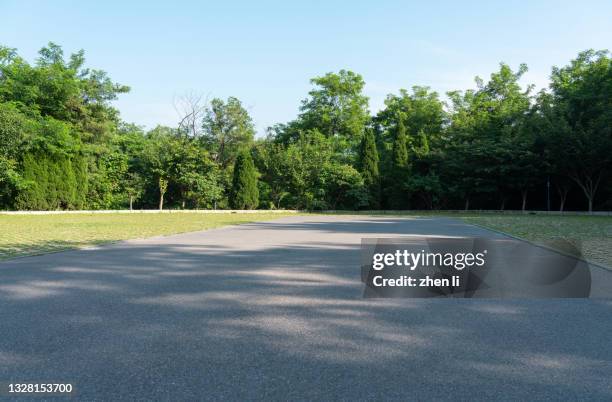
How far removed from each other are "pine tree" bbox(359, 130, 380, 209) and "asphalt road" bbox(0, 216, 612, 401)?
104ft

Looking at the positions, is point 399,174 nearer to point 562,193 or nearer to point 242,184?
point 562,193

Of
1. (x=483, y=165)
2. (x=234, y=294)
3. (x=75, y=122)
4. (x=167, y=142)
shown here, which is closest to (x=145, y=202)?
(x=167, y=142)

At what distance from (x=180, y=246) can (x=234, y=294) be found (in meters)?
5.42

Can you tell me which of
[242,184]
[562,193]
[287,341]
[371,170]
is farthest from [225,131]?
[287,341]

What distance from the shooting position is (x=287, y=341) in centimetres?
343

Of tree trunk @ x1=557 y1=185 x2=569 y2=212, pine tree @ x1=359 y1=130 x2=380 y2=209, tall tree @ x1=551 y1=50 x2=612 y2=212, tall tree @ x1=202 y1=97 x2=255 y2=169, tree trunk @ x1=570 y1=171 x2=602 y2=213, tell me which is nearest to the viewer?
tall tree @ x1=551 y1=50 x2=612 y2=212

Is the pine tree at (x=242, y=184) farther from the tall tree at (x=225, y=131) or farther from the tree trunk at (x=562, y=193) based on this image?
the tree trunk at (x=562, y=193)

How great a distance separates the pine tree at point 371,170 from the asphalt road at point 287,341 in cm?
3182

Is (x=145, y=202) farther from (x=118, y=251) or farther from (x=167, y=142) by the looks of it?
(x=118, y=251)

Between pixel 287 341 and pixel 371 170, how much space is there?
115 ft

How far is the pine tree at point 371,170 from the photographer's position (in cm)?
3753

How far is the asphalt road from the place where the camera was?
261 centimetres

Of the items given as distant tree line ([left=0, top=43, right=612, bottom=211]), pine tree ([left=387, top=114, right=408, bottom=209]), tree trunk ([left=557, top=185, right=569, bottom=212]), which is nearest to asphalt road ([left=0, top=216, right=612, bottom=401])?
distant tree line ([left=0, top=43, right=612, bottom=211])

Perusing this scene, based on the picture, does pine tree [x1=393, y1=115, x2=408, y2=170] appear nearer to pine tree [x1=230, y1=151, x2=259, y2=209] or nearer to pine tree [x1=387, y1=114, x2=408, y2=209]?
pine tree [x1=387, y1=114, x2=408, y2=209]
